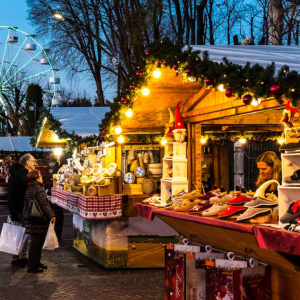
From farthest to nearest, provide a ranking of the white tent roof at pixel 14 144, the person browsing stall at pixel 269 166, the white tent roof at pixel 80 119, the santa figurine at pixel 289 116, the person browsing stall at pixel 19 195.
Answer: the white tent roof at pixel 14 144
the white tent roof at pixel 80 119
the person browsing stall at pixel 19 195
the person browsing stall at pixel 269 166
the santa figurine at pixel 289 116

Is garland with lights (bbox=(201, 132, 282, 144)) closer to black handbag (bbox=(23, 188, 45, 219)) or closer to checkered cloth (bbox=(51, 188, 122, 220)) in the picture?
checkered cloth (bbox=(51, 188, 122, 220))

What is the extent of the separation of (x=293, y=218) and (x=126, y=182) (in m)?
5.74

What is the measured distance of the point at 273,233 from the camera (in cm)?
469

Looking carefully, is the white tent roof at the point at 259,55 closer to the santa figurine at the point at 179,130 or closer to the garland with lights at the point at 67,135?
the santa figurine at the point at 179,130

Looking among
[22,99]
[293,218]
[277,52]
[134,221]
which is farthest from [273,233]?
Result: [22,99]

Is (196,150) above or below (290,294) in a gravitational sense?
above

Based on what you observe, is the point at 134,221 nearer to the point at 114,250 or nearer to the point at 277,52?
the point at 114,250

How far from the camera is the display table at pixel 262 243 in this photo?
4629 millimetres

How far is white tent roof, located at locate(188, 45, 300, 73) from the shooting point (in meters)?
5.69

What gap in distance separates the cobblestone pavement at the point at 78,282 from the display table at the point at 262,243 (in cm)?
182

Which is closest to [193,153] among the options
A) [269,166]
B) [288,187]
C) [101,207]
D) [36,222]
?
[101,207]

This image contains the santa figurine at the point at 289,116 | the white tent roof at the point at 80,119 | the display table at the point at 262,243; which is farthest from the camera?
the white tent roof at the point at 80,119

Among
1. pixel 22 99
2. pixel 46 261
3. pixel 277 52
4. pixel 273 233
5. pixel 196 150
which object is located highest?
pixel 22 99

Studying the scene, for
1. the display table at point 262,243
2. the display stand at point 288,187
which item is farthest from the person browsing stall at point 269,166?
the display stand at point 288,187
